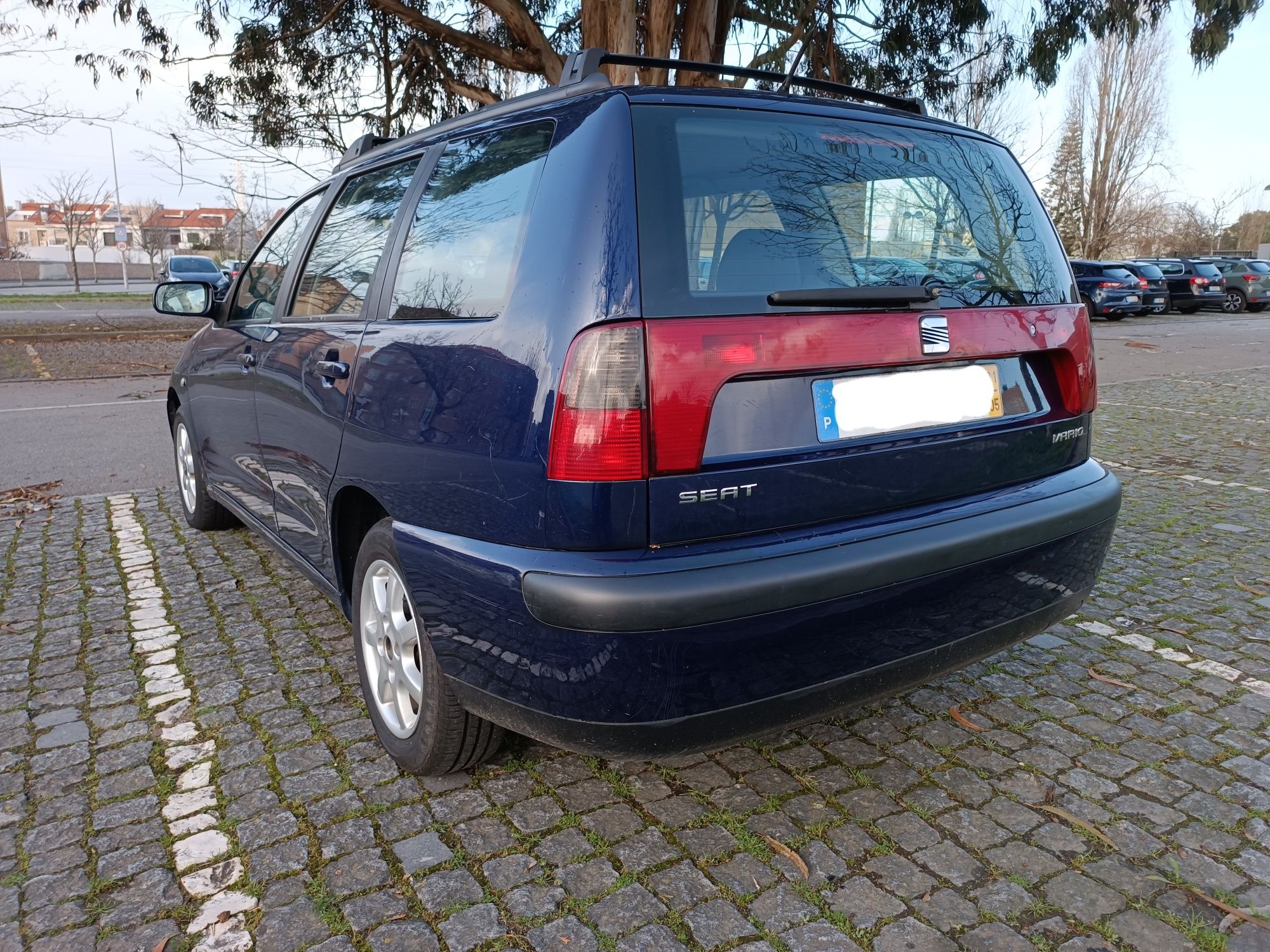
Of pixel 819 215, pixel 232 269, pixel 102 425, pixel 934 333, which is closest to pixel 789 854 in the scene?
pixel 934 333

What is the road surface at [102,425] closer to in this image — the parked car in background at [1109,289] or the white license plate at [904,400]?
the white license plate at [904,400]

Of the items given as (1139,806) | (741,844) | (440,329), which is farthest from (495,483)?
(1139,806)

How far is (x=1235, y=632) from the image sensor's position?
3.65 m

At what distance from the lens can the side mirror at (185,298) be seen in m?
4.05

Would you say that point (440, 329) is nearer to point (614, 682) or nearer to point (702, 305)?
point (702, 305)

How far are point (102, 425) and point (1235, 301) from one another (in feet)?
106

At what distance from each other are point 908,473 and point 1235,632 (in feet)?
7.25

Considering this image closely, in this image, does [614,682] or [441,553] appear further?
[441,553]

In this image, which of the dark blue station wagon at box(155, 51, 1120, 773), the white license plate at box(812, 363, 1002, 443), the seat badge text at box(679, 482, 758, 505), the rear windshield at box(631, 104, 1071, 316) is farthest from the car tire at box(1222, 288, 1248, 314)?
the seat badge text at box(679, 482, 758, 505)

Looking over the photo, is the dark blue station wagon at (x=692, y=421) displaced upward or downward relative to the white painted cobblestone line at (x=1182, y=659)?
upward

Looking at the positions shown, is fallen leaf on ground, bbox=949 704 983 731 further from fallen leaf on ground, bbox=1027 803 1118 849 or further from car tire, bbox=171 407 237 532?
car tire, bbox=171 407 237 532

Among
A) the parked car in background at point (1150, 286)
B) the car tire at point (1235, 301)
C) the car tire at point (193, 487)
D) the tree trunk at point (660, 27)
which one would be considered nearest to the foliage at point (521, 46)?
the tree trunk at point (660, 27)

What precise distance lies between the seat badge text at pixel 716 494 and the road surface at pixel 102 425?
5.16m

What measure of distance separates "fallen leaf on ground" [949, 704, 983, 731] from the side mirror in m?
3.28
